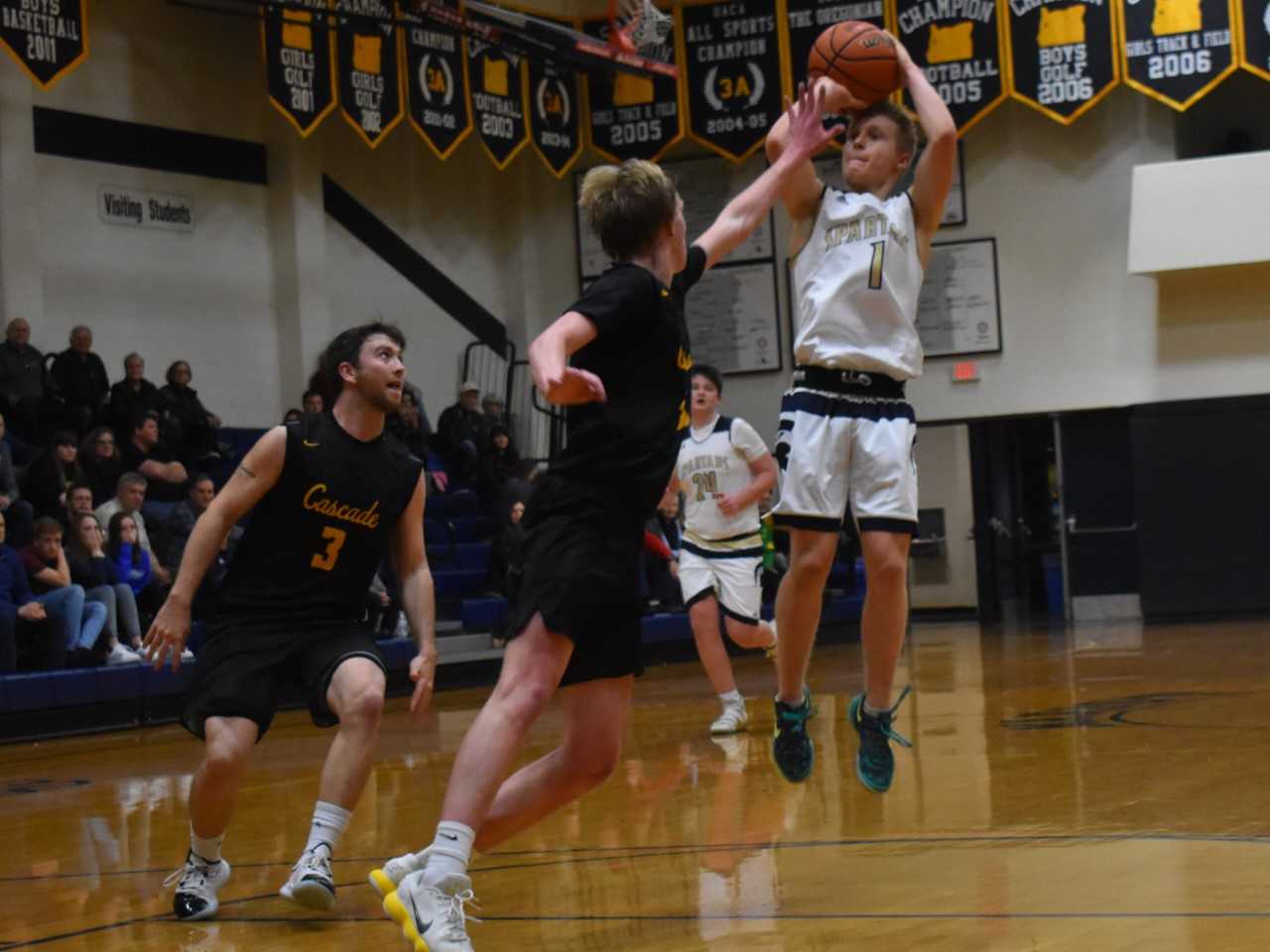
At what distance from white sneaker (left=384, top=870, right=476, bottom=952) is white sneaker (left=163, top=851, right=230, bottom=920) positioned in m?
1.06

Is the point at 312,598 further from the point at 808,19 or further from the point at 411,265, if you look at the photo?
the point at 411,265

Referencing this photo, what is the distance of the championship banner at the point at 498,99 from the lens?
1739cm

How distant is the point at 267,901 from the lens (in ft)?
15.9

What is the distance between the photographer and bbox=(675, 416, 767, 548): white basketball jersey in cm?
920

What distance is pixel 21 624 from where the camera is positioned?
1106 cm

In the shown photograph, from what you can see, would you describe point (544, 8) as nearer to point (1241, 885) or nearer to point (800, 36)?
point (800, 36)

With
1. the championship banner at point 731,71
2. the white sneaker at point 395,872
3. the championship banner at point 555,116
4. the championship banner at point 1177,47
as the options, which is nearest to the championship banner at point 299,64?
the championship banner at point 555,116

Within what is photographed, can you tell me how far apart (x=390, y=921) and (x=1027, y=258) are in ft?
51.4

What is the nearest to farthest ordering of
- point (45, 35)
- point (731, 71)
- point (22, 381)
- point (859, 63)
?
point (859, 63) < point (45, 35) < point (22, 381) < point (731, 71)

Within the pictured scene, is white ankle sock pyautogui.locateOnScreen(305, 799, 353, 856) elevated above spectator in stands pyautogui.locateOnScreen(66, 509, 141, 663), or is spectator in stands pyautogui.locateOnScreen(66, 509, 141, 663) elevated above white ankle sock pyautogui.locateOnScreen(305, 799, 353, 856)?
spectator in stands pyautogui.locateOnScreen(66, 509, 141, 663)

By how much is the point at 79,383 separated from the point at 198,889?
32.0ft

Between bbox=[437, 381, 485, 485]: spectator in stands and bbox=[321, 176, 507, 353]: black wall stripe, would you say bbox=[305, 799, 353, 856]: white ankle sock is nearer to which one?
bbox=[437, 381, 485, 485]: spectator in stands

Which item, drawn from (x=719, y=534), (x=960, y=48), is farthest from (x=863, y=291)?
(x=960, y=48)

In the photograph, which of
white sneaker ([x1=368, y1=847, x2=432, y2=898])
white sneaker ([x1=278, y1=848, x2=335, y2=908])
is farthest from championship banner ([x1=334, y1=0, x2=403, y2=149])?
white sneaker ([x1=368, y1=847, x2=432, y2=898])
